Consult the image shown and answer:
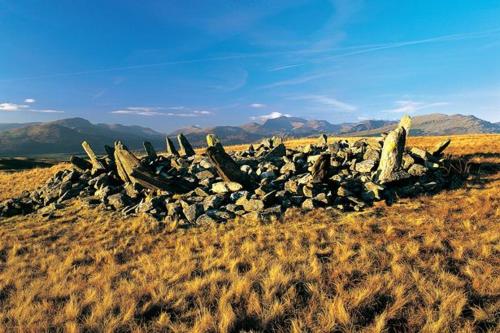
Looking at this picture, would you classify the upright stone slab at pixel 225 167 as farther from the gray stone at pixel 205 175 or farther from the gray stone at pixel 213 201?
the gray stone at pixel 213 201

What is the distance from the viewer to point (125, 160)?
22328 mm

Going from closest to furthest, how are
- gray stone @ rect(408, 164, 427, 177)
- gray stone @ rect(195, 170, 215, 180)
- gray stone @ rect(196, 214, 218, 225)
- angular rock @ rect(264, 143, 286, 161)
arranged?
gray stone @ rect(196, 214, 218, 225), gray stone @ rect(408, 164, 427, 177), gray stone @ rect(195, 170, 215, 180), angular rock @ rect(264, 143, 286, 161)

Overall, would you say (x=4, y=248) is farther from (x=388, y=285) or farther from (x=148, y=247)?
(x=388, y=285)

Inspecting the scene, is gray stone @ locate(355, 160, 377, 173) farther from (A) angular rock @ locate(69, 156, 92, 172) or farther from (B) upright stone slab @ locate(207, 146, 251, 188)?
(A) angular rock @ locate(69, 156, 92, 172)

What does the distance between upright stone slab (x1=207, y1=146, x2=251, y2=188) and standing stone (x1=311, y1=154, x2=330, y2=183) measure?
14.0 feet

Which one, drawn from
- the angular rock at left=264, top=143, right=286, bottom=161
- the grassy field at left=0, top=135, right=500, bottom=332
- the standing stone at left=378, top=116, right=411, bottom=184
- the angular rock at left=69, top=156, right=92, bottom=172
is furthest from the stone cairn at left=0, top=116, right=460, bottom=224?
the angular rock at left=69, top=156, right=92, bottom=172

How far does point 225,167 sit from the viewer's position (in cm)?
1955

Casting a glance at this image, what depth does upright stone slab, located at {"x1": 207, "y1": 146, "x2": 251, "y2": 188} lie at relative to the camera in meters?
19.4

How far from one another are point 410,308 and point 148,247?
33.1 ft

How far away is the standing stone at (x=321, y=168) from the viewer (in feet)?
60.6

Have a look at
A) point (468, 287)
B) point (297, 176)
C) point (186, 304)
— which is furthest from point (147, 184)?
point (468, 287)

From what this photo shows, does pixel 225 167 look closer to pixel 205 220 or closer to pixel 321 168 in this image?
pixel 205 220

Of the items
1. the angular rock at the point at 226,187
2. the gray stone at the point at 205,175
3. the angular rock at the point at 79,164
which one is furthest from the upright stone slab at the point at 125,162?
the angular rock at the point at 79,164

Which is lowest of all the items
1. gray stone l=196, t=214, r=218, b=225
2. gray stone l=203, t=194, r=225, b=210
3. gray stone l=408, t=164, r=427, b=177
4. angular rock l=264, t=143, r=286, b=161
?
gray stone l=196, t=214, r=218, b=225
